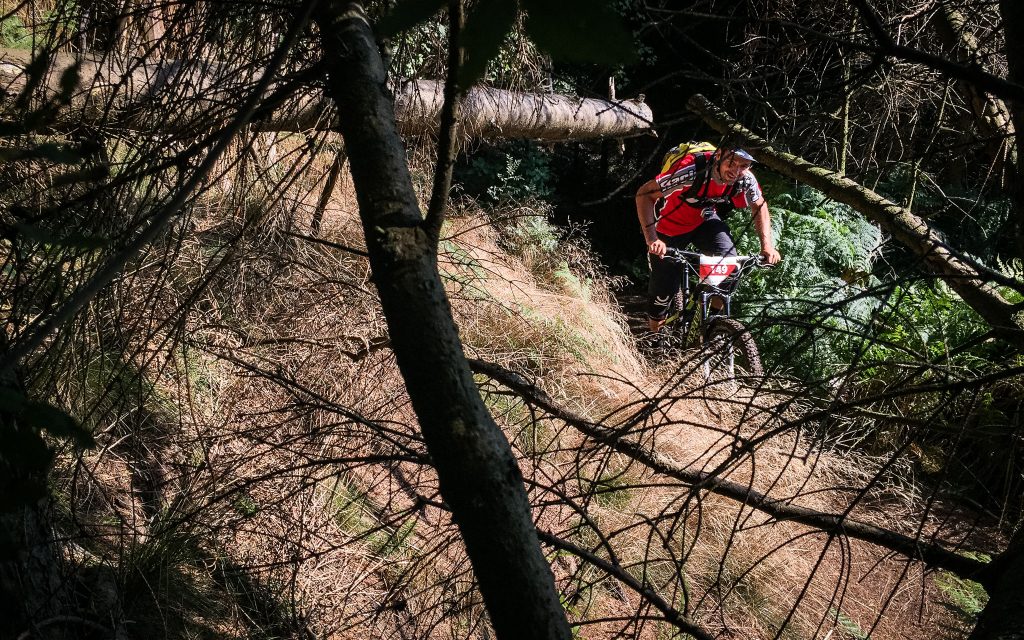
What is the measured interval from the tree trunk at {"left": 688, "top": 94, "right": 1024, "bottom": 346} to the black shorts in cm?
365

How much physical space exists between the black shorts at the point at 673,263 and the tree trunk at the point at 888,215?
3645 millimetres

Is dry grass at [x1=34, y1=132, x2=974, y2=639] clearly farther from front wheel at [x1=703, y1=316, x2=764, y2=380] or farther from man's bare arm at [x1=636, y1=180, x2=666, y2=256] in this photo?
man's bare arm at [x1=636, y1=180, x2=666, y2=256]

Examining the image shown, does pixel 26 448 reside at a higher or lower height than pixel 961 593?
lower

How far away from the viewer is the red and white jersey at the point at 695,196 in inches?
209

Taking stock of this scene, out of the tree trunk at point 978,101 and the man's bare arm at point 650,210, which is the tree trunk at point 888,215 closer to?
the tree trunk at point 978,101

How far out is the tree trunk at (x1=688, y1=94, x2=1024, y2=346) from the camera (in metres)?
2.17

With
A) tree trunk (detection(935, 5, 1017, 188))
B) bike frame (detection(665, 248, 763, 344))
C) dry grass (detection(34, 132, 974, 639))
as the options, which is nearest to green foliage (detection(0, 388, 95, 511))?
dry grass (detection(34, 132, 974, 639))

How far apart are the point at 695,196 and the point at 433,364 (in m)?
4.02

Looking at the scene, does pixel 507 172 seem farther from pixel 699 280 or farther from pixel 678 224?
pixel 699 280

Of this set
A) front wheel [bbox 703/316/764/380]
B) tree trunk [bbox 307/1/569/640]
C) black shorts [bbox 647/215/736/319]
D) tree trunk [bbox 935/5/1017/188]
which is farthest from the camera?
black shorts [bbox 647/215/736/319]

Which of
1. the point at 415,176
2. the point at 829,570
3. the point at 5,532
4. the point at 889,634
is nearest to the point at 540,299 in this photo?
the point at 415,176

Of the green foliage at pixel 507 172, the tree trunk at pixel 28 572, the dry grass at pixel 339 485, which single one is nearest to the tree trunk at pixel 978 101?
the dry grass at pixel 339 485

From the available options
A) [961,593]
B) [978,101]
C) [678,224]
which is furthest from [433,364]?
[678,224]

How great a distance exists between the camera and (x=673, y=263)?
643 cm
